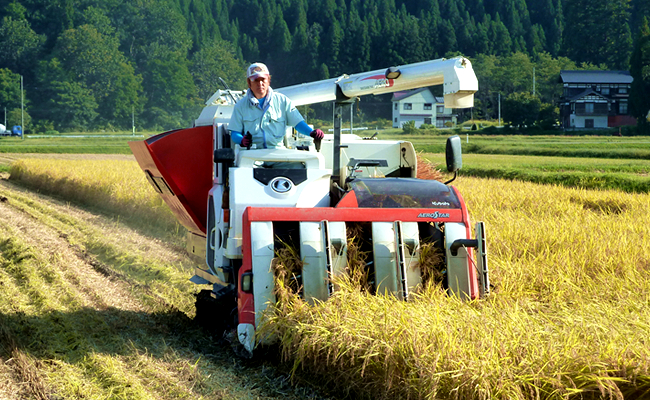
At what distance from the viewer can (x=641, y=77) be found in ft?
180

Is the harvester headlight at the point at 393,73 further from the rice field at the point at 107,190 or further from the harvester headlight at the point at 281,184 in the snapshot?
the rice field at the point at 107,190

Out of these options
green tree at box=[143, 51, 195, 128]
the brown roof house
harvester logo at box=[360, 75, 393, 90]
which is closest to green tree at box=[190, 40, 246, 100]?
green tree at box=[143, 51, 195, 128]

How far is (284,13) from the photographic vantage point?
110500 millimetres

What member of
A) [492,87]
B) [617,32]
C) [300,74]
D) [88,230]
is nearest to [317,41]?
[300,74]

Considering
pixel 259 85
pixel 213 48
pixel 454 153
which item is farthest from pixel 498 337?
pixel 213 48

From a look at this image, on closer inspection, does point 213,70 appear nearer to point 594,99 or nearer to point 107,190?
point 594,99

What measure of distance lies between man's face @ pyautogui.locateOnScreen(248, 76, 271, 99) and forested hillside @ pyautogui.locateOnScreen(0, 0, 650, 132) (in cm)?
6261

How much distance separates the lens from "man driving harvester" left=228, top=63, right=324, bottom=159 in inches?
216

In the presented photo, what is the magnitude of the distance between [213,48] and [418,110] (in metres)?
28.6

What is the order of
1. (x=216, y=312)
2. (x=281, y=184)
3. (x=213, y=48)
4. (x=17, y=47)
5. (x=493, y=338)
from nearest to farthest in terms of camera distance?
(x=493, y=338), (x=281, y=184), (x=216, y=312), (x=17, y=47), (x=213, y=48)

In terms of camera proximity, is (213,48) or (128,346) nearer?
(128,346)

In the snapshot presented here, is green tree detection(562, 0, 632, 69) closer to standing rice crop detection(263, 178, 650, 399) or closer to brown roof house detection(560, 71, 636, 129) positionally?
brown roof house detection(560, 71, 636, 129)

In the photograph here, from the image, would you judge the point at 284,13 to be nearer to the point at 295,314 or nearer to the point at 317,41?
the point at 317,41

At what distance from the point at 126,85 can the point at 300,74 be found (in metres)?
20.3
